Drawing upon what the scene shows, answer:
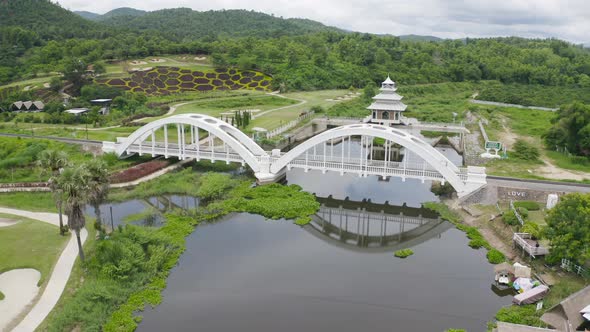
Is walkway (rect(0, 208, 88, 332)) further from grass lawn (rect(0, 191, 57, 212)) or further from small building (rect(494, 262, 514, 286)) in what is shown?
small building (rect(494, 262, 514, 286))

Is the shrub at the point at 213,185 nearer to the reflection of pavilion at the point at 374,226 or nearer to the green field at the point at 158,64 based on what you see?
the reflection of pavilion at the point at 374,226

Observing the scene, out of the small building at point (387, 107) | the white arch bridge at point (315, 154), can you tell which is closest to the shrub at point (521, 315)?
the white arch bridge at point (315, 154)

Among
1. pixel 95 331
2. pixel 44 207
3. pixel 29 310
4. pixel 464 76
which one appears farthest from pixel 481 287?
pixel 464 76

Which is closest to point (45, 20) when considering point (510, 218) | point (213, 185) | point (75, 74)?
point (75, 74)

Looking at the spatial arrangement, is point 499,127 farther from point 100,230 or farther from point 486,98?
point 100,230

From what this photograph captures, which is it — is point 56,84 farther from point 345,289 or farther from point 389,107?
point 345,289
